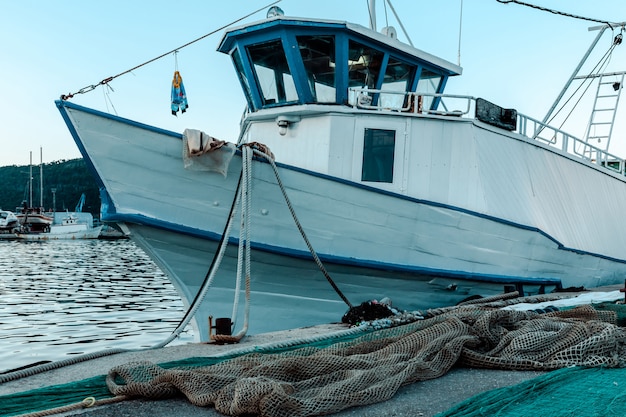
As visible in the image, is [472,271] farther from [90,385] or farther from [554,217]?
[90,385]

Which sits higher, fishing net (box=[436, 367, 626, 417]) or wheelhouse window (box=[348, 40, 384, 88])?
wheelhouse window (box=[348, 40, 384, 88])

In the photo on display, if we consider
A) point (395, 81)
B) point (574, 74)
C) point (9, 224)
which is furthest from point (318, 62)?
point (9, 224)

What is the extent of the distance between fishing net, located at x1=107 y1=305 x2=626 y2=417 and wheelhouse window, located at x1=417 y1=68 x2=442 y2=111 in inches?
214

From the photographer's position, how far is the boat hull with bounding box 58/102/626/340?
6.62 meters

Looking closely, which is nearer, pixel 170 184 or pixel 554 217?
pixel 170 184

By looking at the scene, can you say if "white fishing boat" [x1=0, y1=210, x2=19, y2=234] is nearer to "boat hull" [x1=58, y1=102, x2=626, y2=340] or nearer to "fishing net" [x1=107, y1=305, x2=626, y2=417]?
"boat hull" [x1=58, y1=102, x2=626, y2=340]

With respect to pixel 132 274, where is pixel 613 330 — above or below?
above

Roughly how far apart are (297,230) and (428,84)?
3809mm

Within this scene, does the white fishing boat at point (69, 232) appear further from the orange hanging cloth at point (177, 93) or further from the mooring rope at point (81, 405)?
the mooring rope at point (81, 405)

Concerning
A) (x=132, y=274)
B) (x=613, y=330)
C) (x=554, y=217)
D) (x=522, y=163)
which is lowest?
(x=132, y=274)

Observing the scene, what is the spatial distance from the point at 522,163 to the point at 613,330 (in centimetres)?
613

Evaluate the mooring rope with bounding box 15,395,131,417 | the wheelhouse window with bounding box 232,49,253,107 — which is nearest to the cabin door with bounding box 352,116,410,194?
the wheelhouse window with bounding box 232,49,253,107

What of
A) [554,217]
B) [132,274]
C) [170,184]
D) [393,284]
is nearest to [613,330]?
[393,284]

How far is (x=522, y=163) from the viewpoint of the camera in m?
9.80
